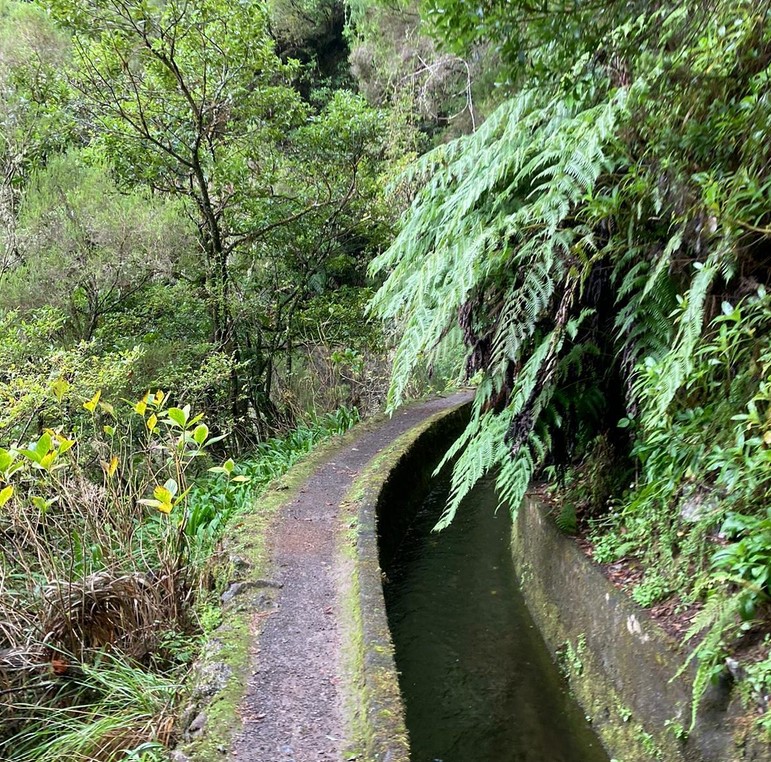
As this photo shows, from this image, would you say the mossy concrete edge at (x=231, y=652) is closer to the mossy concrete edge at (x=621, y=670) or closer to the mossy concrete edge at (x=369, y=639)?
the mossy concrete edge at (x=369, y=639)

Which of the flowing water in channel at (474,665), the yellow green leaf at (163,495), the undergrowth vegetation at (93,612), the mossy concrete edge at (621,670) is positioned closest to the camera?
the mossy concrete edge at (621,670)

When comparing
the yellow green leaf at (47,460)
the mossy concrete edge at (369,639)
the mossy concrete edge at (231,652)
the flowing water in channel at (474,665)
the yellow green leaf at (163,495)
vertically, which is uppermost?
the yellow green leaf at (47,460)

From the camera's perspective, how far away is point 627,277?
2.89m

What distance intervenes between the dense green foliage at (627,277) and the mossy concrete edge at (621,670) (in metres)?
0.18

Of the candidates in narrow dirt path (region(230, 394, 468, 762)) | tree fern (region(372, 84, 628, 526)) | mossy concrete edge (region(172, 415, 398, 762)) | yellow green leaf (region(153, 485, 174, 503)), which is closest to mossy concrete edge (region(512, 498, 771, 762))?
tree fern (region(372, 84, 628, 526))

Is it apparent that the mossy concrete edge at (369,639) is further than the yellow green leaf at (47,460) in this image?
No

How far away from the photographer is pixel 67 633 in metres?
2.97

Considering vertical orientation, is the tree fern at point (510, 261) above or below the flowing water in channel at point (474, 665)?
above

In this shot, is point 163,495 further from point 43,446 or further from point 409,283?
point 409,283

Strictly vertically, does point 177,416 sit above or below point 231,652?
above

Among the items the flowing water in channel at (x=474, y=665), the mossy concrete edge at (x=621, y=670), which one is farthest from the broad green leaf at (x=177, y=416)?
the mossy concrete edge at (x=621, y=670)

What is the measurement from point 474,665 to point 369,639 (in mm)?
1022

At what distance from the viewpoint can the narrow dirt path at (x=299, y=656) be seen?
233cm

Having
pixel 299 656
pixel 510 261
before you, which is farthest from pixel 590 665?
pixel 510 261
